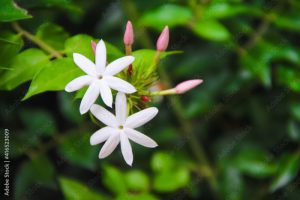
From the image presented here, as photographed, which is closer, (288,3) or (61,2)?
(61,2)

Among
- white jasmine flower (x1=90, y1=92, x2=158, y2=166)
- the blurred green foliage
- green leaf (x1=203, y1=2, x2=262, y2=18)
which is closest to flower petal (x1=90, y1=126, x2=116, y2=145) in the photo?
white jasmine flower (x1=90, y1=92, x2=158, y2=166)

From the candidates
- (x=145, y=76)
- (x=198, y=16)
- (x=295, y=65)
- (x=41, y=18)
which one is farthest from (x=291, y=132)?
(x=41, y=18)

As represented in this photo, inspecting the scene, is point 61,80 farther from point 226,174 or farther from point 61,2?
point 226,174

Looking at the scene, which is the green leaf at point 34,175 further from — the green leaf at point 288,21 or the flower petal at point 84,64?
the green leaf at point 288,21

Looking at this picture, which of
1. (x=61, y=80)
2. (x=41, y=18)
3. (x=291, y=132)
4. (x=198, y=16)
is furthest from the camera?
(x=291, y=132)

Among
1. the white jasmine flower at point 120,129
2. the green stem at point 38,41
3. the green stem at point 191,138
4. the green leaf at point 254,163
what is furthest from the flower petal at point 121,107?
the green leaf at point 254,163

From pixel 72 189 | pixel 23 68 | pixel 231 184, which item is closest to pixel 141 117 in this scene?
pixel 23 68

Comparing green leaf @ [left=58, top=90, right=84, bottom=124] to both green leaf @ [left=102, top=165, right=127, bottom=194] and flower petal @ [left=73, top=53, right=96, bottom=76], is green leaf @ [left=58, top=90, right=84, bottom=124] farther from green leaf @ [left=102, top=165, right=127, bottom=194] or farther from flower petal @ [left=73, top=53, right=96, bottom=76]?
flower petal @ [left=73, top=53, right=96, bottom=76]
